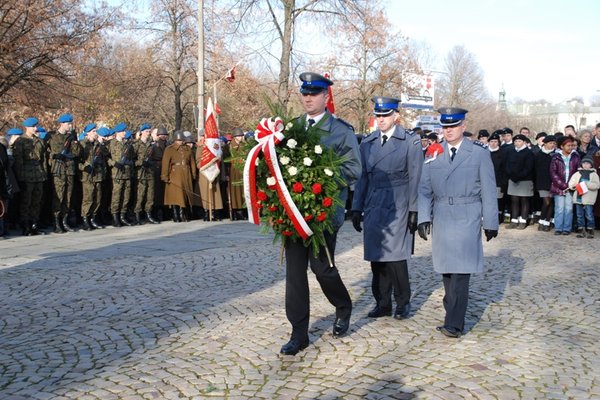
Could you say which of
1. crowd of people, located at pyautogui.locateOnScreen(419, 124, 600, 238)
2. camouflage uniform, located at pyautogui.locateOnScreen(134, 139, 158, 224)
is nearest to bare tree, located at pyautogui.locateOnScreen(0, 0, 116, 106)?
camouflage uniform, located at pyautogui.locateOnScreen(134, 139, 158, 224)

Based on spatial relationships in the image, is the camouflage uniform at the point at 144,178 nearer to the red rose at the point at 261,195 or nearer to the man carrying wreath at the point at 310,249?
the man carrying wreath at the point at 310,249

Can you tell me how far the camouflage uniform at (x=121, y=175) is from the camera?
1373 centimetres

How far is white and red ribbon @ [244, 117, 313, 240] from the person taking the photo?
485 cm

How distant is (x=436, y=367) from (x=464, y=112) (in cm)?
223

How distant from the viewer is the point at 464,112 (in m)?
5.84

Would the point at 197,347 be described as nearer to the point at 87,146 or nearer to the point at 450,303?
the point at 450,303

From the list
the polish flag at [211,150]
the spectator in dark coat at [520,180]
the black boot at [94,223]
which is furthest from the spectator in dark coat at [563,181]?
the black boot at [94,223]

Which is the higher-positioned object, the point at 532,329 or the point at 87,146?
the point at 87,146

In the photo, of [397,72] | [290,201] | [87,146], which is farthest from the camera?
[397,72]

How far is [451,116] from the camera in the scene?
19.0ft

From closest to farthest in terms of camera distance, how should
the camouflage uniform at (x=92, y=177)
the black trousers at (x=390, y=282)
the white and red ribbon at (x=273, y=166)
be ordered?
the white and red ribbon at (x=273, y=166)
the black trousers at (x=390, y=282)
the camouflage uniform at (x=92, y=177)

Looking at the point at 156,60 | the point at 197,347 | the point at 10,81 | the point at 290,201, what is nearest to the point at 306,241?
the point at 290,201

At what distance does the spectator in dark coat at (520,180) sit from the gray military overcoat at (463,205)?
9313 millimetres

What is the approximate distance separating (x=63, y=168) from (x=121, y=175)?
1395mm
